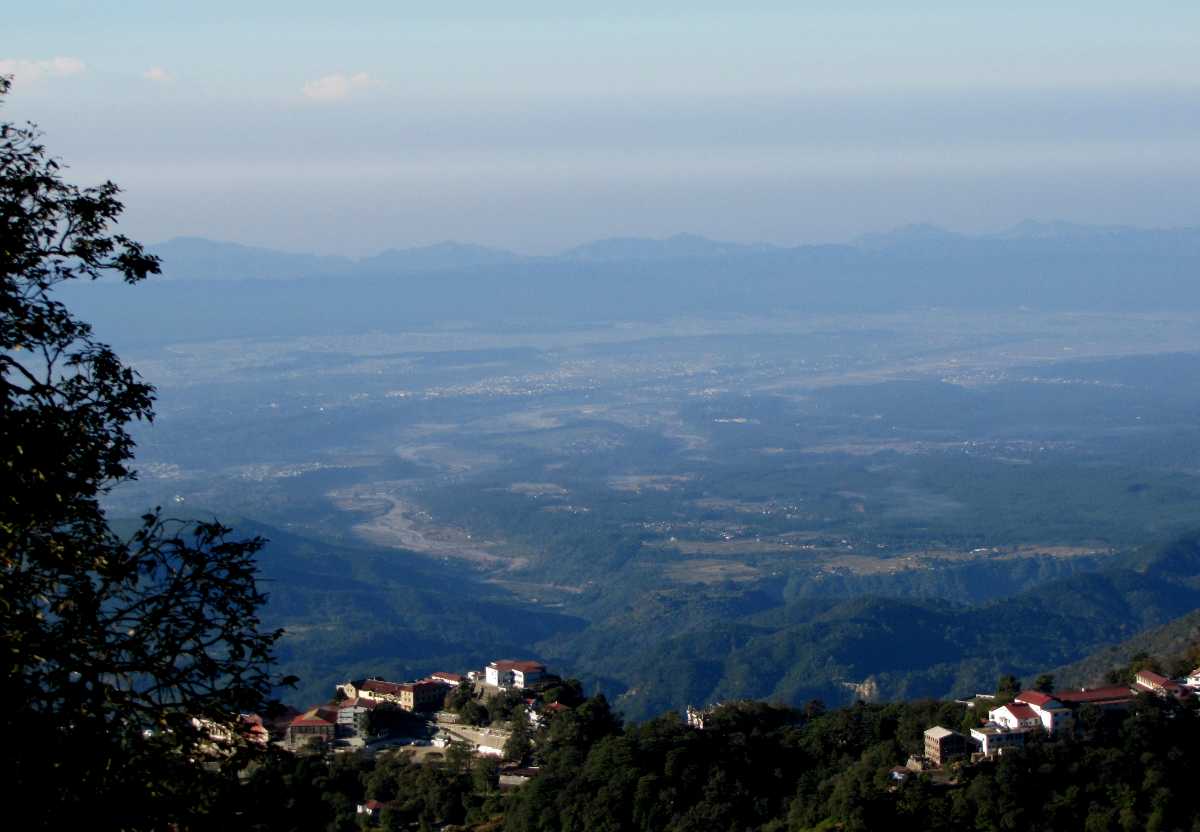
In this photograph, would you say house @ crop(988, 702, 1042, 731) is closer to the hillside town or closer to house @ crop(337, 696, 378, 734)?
the hillside town

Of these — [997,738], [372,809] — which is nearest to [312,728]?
[372,809]

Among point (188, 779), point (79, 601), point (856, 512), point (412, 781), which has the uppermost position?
point (79, 601)

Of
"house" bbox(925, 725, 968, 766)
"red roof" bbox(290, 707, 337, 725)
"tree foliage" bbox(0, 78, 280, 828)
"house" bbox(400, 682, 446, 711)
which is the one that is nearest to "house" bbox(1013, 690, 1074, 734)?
"house" bbox(925, 725, 968, 766)

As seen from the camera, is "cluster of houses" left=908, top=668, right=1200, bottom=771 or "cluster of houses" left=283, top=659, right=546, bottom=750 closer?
"cluster of houses" left=908, top=668, right=1200, bottom=771

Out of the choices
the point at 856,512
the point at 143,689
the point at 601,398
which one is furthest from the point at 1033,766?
the point at 601,398

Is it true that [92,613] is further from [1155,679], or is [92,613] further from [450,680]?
[450,680]

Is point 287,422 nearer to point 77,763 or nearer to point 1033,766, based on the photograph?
point 1033,766

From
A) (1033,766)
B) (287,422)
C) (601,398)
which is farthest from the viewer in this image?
(601,398)
